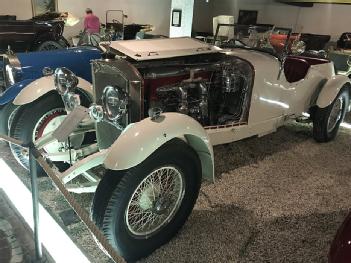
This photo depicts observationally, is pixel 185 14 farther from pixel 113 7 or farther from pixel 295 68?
pixel 295 68

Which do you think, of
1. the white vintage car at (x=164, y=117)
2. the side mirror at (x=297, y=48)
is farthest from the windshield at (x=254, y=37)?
the side mirror at (x=297, y=48)

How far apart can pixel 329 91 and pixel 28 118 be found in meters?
3.45

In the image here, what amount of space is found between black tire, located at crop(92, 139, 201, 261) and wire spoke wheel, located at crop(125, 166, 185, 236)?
0.03 meters

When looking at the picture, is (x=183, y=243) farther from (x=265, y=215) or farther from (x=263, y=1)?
(x=263, y=1)

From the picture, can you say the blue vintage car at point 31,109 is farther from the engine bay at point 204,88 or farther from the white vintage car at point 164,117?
the engine bay at point 204,88

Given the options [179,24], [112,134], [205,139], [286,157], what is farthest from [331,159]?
[179,24]

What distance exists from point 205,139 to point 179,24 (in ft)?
30.4

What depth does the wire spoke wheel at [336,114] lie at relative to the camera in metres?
4.45

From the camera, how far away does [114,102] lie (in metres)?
2.39

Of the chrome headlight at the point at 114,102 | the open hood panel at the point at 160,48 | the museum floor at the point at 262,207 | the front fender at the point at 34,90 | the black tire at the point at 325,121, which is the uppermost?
the open hood panel at the point at 160,48

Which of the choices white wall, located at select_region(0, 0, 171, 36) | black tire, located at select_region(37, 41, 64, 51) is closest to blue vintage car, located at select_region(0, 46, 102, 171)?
black tire, located at select_region(37, 41, 64, 51)

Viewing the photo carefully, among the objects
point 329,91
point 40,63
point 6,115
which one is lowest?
point 6,115

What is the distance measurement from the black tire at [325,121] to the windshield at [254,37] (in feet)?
3.29

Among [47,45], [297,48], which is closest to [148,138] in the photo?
[297,48]
